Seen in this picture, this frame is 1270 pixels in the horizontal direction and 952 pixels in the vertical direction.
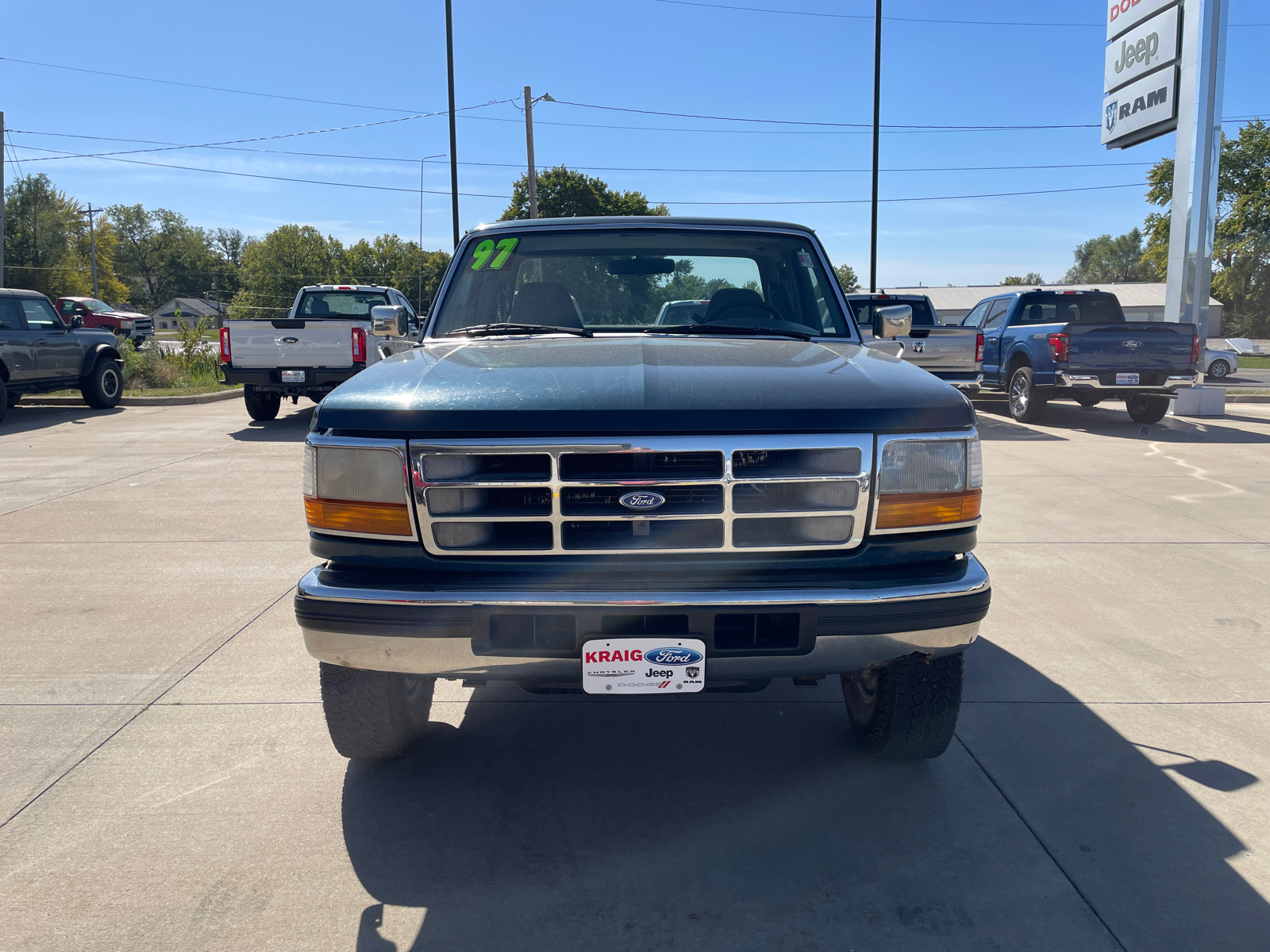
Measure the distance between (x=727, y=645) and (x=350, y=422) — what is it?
3.79ft

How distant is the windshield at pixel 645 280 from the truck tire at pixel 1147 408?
11269 millimetres

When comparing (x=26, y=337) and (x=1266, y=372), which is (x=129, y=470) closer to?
(x=26, y=337)

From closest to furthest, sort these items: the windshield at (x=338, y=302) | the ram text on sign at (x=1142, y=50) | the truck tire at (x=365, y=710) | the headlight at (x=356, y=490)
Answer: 1. the headlight at (x=356, y=490)
2. the truck tire at (x=365, y=710)
3. the ram text on sign at (x=1142, y=50)
4. the windshield at (x=338, y=302)

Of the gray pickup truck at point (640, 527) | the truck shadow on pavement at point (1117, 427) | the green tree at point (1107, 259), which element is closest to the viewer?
the gray pickup truck at point (640, 527)

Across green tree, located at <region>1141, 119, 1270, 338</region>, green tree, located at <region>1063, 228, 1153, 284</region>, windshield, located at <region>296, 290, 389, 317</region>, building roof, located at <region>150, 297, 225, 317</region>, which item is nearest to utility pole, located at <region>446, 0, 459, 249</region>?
windshield, located at <region>296, 290, 389, 317</region>

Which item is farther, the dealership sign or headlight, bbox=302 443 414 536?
the dealership sign

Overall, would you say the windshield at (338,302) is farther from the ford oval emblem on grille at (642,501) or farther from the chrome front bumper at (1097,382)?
the ford oval emblem on grille at (642,501)

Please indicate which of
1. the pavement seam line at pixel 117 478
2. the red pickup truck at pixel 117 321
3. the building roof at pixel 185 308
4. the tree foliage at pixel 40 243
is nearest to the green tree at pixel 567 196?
the red pickup truck at pixel 117 321

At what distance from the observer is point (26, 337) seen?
13656 millimetres

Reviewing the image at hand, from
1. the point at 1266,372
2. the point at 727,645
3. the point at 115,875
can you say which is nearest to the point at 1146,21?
the point at 727,645

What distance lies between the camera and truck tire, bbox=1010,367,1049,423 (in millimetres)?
13914

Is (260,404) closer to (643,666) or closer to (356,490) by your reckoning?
(356,490)

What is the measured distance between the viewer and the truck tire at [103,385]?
49.3 ft

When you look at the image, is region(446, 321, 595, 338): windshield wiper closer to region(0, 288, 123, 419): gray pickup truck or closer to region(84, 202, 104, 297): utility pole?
region(0, 288, 123, 419): gray pickup truck
